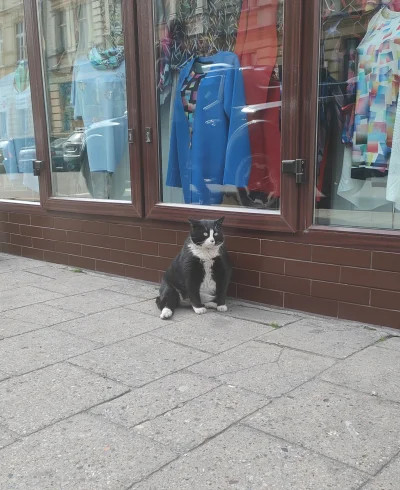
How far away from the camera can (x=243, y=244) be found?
411 cm

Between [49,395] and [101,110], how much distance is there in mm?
3532

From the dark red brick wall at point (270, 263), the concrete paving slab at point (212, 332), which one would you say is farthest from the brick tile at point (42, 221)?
the concrete paving slab at point (212, 332)

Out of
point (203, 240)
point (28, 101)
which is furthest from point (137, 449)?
point (28, 101)

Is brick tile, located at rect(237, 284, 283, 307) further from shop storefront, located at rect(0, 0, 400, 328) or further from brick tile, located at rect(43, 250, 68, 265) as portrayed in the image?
brick tile, located at rect(43, 250, 68, 265)

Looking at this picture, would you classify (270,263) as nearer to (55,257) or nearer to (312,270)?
(312,270)

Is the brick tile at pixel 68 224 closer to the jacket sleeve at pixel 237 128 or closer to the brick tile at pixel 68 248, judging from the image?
the brick tile at pixel 68 248

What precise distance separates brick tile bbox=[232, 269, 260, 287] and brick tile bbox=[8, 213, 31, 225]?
2.99 meters

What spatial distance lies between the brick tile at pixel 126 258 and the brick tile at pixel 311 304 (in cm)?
163

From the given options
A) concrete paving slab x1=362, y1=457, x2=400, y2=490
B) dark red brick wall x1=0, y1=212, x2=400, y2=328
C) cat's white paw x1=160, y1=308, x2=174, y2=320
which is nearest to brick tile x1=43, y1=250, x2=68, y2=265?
dark red brick wall x1=0, y1=212, x2=400, y2=328

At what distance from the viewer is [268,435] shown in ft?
7.11

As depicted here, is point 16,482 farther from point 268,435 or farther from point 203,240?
point 203,240

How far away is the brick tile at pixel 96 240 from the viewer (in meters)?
5.06

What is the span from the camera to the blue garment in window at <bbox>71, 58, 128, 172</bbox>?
5102 millimetres

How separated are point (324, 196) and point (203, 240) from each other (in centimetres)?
98
